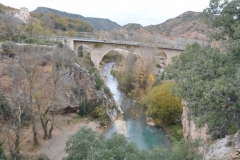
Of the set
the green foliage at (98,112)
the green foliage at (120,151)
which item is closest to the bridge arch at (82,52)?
the green foliage at (98,112)

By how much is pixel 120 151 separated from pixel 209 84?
3905mm

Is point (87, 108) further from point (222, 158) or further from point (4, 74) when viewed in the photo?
point (222, 158)

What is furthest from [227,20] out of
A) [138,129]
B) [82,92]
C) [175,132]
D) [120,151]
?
[82,92]

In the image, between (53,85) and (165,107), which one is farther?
(165,107)

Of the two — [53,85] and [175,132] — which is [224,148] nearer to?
[175,132]

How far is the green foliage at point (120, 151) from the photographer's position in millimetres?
7036

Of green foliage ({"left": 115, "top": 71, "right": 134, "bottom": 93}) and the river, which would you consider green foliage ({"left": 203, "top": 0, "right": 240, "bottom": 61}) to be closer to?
the river

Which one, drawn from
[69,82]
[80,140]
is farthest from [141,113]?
[80,140]

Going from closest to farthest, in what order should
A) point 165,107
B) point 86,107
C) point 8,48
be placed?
point 8,48, point 165,107, point 86,107

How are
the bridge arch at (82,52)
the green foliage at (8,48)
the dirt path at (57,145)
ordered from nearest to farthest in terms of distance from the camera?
the dirt path at (57,145), the green foliage at (8,48), the bridge arch at (82,52)

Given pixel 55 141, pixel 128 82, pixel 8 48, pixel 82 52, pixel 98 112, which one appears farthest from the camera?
pixel 82 52

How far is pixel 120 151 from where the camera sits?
7.63 meters

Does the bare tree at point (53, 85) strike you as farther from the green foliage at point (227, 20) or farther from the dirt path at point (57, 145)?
the green foliage at point (227, 20)

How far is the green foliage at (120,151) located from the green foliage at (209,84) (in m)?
1.13
